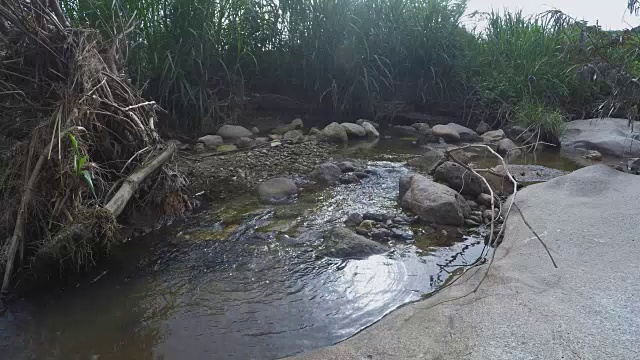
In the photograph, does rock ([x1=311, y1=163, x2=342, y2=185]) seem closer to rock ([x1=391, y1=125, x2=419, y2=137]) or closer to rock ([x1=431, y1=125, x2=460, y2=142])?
rock ([x1=431, y1=125, x2=460, y2=142])

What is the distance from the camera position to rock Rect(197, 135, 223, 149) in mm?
6043

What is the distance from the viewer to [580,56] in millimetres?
4008

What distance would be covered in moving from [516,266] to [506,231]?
63 centimetres

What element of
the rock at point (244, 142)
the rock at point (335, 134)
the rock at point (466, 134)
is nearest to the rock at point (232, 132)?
the rock at point (244, 142)

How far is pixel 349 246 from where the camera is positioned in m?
3.06

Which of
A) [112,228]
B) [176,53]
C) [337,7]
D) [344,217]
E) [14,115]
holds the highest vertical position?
[337,7]

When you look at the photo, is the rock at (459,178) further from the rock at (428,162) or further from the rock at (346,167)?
the rock at (346,167)

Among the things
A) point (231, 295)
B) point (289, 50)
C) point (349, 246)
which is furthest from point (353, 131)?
point (231, 295)

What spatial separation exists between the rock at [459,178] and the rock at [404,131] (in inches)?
117

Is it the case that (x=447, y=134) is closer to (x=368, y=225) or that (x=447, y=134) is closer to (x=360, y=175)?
(x=360, y=175)

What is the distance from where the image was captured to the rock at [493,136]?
7093mm

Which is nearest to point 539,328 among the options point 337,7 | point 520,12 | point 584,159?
point 584,159

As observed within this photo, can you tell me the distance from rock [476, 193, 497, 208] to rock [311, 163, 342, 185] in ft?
4.26

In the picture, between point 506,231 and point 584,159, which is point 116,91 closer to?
point 506,231
